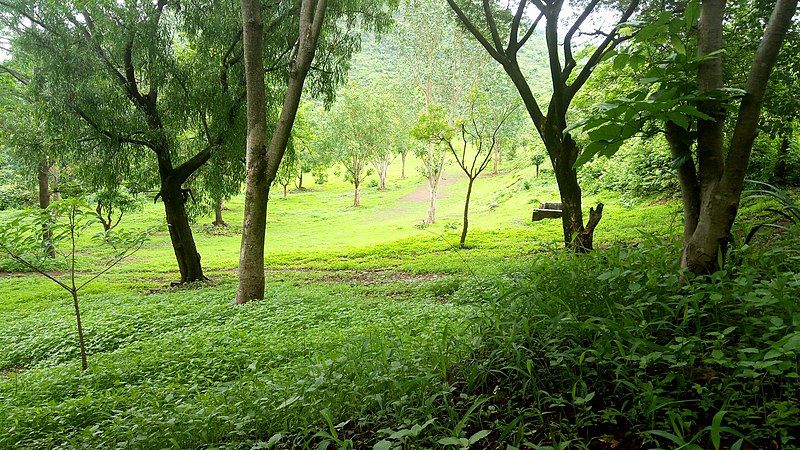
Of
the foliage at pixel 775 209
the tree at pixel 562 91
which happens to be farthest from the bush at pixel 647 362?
the tree at pixel 562 91

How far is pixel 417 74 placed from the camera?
28.7m

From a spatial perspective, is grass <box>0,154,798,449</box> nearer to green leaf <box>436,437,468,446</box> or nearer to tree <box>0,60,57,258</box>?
green leaf <box>436,437,468,446</box>

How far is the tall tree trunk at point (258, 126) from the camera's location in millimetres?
8570

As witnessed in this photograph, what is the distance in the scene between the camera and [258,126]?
863 cm

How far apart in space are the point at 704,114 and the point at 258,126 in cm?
761

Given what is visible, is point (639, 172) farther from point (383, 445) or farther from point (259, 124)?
point (383, 445)

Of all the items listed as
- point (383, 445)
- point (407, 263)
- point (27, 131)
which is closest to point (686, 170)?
point (383, 445)

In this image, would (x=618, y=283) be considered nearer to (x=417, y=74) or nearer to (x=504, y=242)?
(x=504, y=242)

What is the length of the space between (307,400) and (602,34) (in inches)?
356

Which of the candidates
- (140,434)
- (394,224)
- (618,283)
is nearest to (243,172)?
(140,434)

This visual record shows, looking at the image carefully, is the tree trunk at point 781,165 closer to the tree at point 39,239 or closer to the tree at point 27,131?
the tree at point 39,239

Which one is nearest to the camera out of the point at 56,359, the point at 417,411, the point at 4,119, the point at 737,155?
the point at 417,411

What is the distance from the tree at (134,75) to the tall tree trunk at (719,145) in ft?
37.6

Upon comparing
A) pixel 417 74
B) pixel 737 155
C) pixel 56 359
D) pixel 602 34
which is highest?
pixel 417 74
